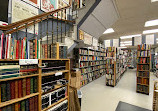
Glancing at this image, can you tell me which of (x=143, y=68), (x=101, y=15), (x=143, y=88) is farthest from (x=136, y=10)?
(x=143, y=88)

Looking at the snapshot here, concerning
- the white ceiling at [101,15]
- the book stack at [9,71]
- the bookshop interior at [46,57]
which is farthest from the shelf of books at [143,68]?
the book stack at [9,71]

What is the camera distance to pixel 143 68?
146 inches

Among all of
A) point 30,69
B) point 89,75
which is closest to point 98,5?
point 30,69

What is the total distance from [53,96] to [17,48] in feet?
3.93

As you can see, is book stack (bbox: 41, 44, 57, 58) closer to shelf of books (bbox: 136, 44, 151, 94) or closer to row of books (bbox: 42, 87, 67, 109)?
row of books (bbox: 42, 87, 67, 109)

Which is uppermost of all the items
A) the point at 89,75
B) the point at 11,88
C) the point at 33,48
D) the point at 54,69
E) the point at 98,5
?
the point at 98,5

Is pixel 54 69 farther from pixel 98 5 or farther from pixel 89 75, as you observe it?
pixel 89 75

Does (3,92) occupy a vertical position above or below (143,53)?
below

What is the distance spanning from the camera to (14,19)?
5.65ft

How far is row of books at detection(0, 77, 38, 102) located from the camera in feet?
3.66

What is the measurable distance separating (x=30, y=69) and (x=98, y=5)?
3012 mm

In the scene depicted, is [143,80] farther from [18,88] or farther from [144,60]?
[18,88]

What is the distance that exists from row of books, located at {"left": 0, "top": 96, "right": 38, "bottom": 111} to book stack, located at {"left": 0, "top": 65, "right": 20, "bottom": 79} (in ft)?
1.50

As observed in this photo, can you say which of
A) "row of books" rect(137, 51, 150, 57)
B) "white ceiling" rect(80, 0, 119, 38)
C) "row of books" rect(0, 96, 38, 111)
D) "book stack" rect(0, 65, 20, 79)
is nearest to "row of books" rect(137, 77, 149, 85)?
"row of books" rect(137, 51, 150, 57)
